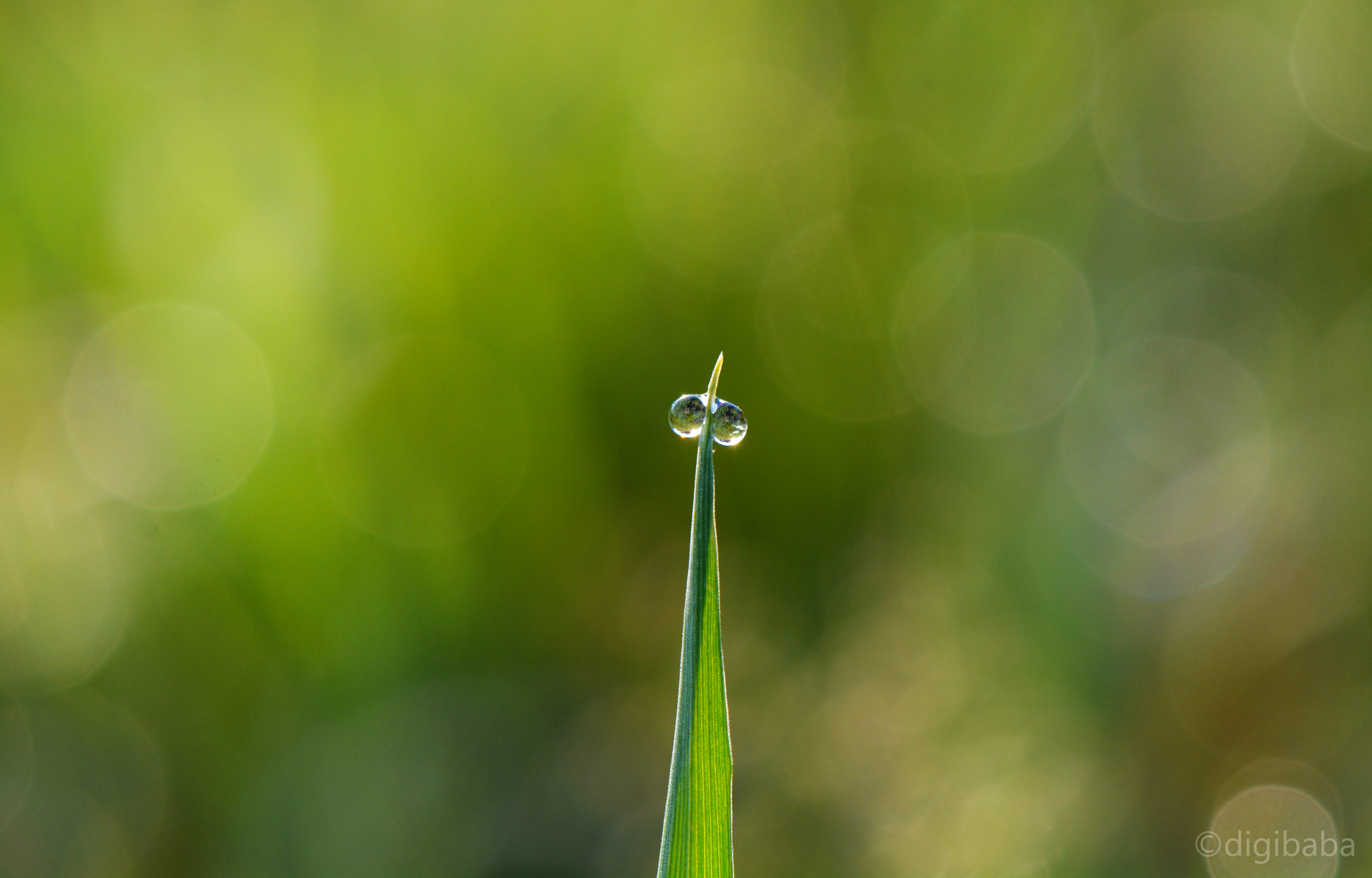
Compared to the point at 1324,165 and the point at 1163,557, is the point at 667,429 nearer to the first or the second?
the point at 1163,557

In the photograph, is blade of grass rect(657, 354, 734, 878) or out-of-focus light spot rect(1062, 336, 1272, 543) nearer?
blade of grass rect(657, 354, 734, 878)

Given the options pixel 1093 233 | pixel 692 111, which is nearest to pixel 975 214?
pixel 1093 233

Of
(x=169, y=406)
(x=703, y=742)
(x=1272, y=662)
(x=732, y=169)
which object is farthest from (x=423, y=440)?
(x=1272, y=662)

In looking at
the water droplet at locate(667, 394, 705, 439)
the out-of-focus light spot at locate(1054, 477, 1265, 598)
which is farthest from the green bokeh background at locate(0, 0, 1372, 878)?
the water droplet at locate(667, 394, 705, 439)

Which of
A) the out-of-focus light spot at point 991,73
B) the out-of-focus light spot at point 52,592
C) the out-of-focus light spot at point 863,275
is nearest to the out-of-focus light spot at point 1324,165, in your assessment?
the out-of-focus light spot at point 991,73

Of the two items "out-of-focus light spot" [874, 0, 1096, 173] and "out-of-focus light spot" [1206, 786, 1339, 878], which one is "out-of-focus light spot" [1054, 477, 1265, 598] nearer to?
"out-of-focus light spot" [1206, 786, 1339, 878]

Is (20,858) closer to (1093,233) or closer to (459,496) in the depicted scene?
(459,496)
